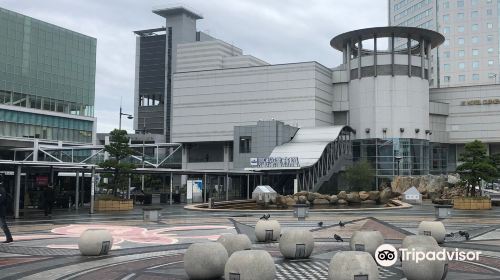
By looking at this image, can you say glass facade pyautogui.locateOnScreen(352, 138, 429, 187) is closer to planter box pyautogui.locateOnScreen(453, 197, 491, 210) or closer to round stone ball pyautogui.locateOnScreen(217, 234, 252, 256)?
planter box pyautogui.locateOnScreen(453, 197, 491, 210)

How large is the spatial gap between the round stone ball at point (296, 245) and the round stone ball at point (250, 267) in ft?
15.2

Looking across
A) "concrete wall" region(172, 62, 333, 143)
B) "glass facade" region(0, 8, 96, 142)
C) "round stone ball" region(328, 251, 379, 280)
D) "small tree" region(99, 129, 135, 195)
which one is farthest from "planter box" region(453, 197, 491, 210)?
"glass facade" region(0, 8, 96, 142)

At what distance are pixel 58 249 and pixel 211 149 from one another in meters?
83.6

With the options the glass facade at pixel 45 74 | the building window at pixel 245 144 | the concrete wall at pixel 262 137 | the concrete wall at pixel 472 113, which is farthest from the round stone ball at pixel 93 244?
the concrete wall at pixel 472 113

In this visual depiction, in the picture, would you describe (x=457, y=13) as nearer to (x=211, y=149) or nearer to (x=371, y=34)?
(x=371, y=34)

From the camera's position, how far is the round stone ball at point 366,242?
14727 millimetres

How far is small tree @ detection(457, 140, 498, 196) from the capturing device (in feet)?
144

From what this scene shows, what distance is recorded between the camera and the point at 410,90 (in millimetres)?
90812

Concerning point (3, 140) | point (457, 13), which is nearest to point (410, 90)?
point (457, 13)

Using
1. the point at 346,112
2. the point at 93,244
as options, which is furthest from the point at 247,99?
the point at 93,244

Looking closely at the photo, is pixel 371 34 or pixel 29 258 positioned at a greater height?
pixel 371 34

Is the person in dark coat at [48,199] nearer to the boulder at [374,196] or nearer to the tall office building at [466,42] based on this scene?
the boulder at [374,196]

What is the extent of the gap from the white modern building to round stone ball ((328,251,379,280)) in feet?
225

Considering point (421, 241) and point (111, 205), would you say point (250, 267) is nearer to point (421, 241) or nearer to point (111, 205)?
point (421, 241)
